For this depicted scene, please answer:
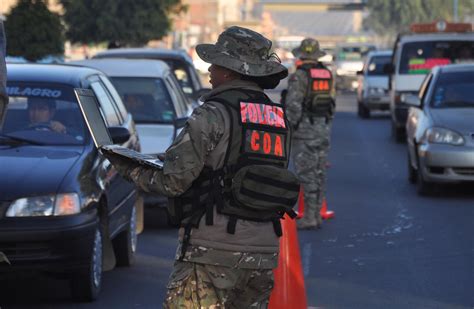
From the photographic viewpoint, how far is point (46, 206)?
7871 millimetres

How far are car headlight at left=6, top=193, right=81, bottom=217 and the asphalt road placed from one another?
0.78 m

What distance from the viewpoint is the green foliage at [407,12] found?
8725 cm

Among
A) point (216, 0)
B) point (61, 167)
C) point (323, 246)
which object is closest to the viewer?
point (61, 167)

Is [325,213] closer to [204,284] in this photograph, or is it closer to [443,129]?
[443,129]

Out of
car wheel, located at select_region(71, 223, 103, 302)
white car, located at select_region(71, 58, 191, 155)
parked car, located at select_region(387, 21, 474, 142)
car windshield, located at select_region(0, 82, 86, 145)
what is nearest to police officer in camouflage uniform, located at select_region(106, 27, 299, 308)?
car wheel, located at select_region(71, 223, 103, 302)

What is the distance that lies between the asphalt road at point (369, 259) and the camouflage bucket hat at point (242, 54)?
3.62 m

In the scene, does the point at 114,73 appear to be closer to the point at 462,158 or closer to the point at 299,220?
the point at 299,220

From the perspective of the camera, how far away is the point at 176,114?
1296 cm

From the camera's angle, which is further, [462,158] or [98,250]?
[462,158]

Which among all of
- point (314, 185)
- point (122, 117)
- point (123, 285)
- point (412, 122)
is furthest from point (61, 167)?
point (412, 122)

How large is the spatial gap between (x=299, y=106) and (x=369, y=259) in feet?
6.97

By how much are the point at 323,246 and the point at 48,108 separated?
314cm

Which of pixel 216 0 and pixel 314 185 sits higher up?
pixel 314 185

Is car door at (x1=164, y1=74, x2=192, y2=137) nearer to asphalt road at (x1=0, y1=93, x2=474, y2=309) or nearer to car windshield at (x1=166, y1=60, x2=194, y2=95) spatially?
asphalt road at (x1=0, y1=93, x2=474, y2=309)
